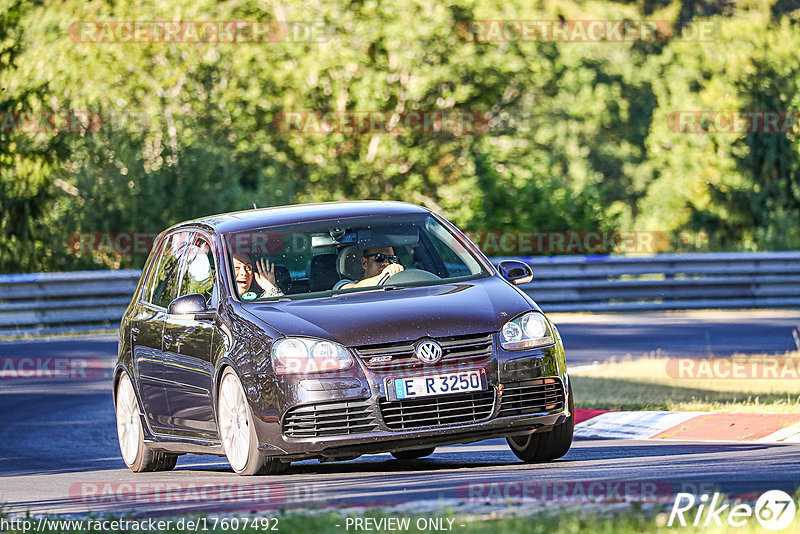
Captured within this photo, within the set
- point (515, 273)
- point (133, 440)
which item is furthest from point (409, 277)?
point (133, 440)

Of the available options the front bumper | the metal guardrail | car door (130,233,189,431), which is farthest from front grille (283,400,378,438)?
the metal guardrail

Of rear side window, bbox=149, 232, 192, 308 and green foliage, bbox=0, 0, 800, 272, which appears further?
green foliage, bbox=0, 0, 800, 272

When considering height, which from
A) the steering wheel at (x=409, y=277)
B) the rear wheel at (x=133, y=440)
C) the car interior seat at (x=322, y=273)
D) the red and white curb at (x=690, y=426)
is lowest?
the red and white curb at (x=690, y=426)

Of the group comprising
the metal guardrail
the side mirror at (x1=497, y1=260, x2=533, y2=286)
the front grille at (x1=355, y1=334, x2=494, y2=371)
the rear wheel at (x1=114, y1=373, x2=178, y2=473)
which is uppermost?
the side mirror at (x1=497, y1=260, x2=533, y2=286)

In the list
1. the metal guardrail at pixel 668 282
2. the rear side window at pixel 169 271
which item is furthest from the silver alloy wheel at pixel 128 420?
the metal guardrail at pixel 668 282

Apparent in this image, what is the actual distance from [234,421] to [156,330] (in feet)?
4.72

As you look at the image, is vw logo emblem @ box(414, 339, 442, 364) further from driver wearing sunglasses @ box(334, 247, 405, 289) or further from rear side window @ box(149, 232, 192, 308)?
rear side window @ box(149, 232, 192, 308)

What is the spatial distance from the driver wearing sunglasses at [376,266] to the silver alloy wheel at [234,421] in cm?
100

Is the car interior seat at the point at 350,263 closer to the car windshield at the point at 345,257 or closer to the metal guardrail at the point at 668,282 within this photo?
the car windshield at the point at 345,257

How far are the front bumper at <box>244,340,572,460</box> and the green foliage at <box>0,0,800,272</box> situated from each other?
58.9ft

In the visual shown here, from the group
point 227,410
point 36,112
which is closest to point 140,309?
point 227,410

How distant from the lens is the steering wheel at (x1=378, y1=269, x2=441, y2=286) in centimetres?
920

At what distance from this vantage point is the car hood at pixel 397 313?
26.8 feet

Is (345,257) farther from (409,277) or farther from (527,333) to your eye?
(527,333)
